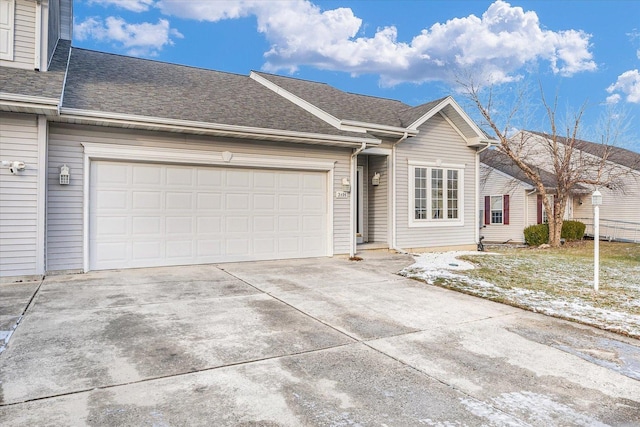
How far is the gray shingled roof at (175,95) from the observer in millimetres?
7645

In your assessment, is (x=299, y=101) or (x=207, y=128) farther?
(x=299, y=101)

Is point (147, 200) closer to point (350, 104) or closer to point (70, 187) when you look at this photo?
point (70, 187)

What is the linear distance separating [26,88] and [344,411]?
6921 mm

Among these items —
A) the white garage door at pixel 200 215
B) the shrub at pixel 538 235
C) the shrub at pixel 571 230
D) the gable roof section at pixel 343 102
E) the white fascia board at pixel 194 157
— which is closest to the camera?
the white fascia board at pixel 194 157

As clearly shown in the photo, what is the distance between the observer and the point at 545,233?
15961 mm

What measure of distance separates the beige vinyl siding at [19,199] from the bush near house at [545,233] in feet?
53.5

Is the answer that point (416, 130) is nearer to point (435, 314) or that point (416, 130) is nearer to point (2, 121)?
point (435, 314)

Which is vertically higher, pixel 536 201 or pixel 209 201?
pixel 536 201

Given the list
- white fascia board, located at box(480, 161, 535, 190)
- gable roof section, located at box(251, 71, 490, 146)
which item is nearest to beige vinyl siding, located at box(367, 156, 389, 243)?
gable roof section, located at box(251, 71, 490, 146)

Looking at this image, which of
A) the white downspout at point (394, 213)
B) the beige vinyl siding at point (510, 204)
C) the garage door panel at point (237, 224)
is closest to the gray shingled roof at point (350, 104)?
the white downspout at point (394, 213)

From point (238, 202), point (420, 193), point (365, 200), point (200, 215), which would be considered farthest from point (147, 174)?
point (420, 193)

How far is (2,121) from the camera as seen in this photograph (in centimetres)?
642

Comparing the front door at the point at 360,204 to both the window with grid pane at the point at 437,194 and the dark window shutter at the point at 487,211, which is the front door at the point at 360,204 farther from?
the dark window shutter at the point at 487,211

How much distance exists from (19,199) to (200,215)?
301cm
